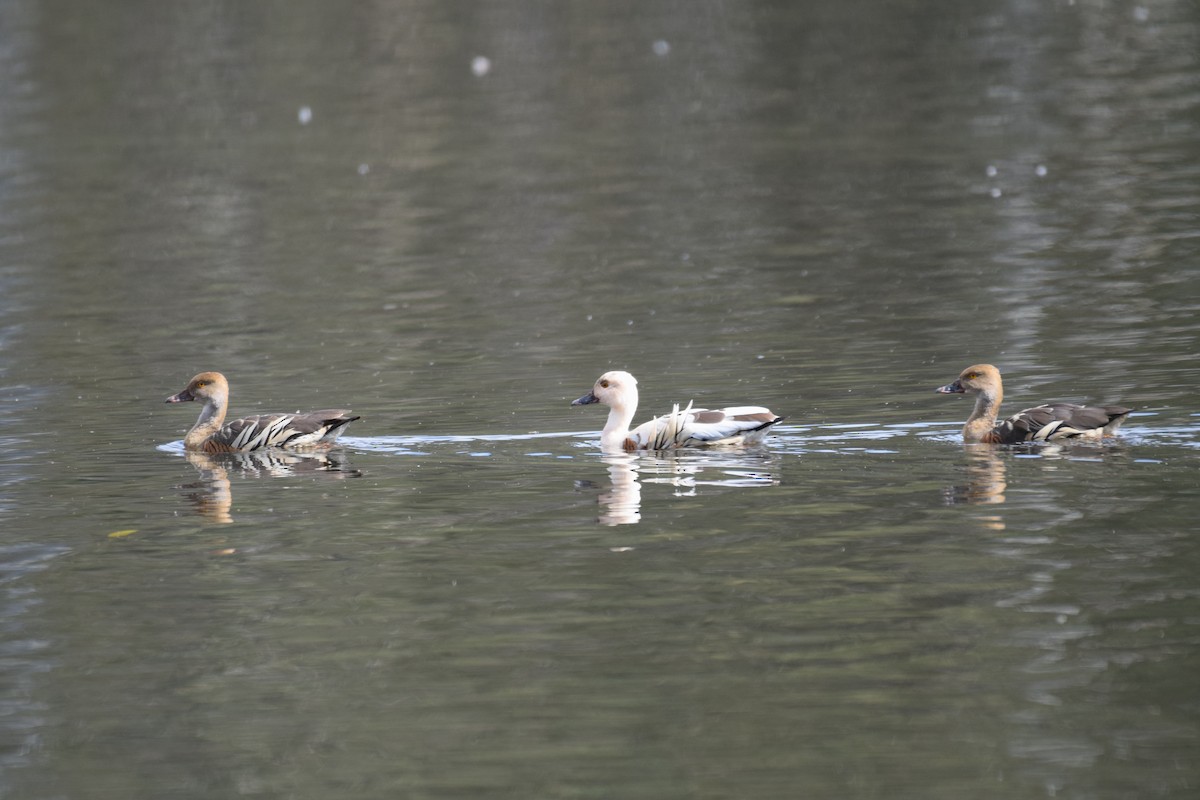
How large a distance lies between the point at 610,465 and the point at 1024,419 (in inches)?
116

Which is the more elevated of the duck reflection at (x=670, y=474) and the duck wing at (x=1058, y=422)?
the duck wing at (x=1058, y=422)

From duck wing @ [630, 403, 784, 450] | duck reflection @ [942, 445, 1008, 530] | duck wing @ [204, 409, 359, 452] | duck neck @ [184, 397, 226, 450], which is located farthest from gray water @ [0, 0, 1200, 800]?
duck neck @ [184, 397, 226, 450]

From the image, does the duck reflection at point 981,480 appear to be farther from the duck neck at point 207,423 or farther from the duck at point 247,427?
the duck neck at point 207,423

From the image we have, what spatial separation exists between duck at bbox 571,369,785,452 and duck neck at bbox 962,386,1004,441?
136 centimetres

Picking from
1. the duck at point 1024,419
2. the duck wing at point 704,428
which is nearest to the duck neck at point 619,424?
the duck wing at point 704,428

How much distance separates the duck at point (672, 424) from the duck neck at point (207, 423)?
9.92ft

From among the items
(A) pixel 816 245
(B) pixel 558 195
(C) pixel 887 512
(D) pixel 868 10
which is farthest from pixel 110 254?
(D) pixel 868 10

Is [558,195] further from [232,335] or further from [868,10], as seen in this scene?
[868,10]

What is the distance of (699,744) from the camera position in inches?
315

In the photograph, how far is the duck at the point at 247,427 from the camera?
14758 millimetres

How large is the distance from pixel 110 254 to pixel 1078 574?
1976 centimetres

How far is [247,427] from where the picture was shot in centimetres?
1524

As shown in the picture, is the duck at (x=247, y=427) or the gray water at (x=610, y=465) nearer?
the gray water at (x=610, y=465)

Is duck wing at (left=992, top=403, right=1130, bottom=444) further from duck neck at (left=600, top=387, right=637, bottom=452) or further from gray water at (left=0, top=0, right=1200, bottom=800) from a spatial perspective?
duck neck at (left=600, top=387, right=637, bottom=452)
